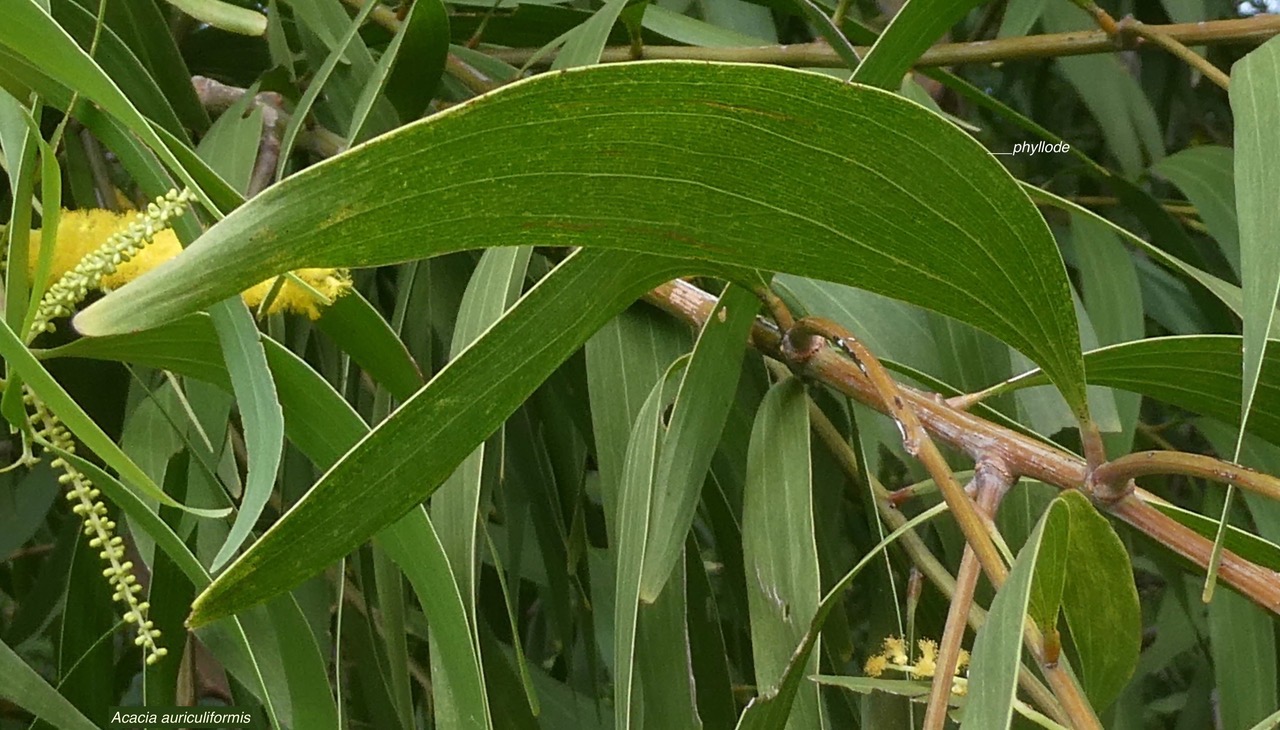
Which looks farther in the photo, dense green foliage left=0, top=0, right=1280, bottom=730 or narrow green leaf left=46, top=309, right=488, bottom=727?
narrow green leaf left=46, top=309, right=488, bottom=727

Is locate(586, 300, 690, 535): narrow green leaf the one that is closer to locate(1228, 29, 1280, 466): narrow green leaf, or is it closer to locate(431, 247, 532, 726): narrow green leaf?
locate(431, 247, 532, 726): narrow green leaf

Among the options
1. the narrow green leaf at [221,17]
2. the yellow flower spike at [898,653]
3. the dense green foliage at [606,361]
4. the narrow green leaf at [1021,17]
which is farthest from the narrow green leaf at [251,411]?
the narrow green leaf at [1021,17]

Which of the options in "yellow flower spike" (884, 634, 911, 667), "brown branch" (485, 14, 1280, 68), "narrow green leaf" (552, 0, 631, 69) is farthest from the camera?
"brown branch" (485, 14, 1280, 68)

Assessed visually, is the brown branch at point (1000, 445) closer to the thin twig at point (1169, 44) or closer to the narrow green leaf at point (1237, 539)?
the narrow green leaf at point (1237, 539)

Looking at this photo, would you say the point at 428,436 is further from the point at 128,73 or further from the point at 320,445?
the point at 128,73

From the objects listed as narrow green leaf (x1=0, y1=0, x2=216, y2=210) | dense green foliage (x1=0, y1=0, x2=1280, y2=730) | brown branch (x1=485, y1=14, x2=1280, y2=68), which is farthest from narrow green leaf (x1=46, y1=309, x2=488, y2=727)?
brown branch (x1=485, y1=14, x2=1280, y2=68)

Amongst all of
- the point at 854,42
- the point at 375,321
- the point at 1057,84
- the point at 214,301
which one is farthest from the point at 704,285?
the point at 1057,84
